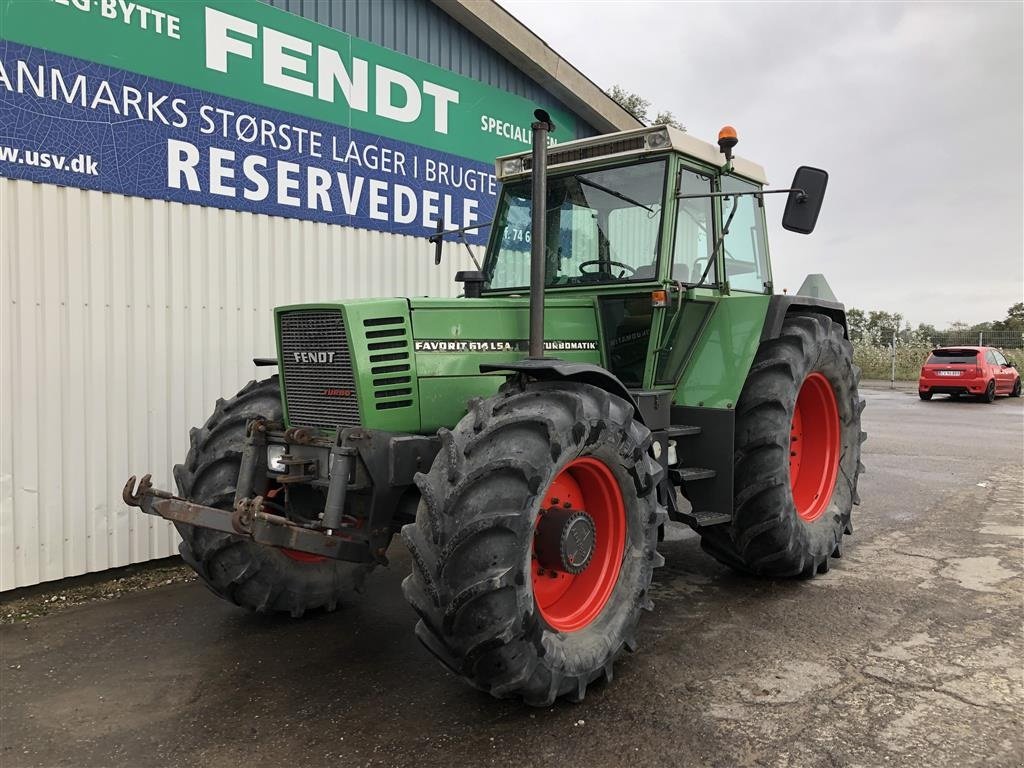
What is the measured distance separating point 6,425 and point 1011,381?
2438 centimetres

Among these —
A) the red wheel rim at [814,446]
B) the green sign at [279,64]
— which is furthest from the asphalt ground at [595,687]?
the green sign at [279,64]

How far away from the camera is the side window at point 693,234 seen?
4.65 meters

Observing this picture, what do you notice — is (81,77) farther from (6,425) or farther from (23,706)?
(23,706)

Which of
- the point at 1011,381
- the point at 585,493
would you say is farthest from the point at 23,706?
the point at 1011,381

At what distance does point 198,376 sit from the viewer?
19.2 ft

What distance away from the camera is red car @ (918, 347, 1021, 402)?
67.6ft

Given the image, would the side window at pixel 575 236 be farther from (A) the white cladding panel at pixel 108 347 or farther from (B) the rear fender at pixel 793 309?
(A) the white cladding panel at pixel 108 347

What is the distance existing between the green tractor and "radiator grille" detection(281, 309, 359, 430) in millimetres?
12

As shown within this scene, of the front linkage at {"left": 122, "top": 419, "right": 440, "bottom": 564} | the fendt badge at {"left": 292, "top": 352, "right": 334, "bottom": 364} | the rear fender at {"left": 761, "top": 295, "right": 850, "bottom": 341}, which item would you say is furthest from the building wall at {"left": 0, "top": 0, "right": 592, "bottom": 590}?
the rear fender at {"left": 761, "top": 295, "right": 850, "bottom": 341}

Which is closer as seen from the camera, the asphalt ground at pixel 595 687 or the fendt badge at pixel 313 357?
the asphalt ground at pixel 595 687

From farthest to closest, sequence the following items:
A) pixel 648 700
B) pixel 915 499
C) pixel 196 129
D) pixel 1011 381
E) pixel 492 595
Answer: pixel 1011 381 < pixel 915 499 < pixel 196 129 < pixel 648 700 < pixel 492 595

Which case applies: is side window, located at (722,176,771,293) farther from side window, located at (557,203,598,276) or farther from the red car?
the red car

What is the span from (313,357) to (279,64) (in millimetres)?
3510

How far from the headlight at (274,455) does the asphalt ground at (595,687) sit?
992mm
